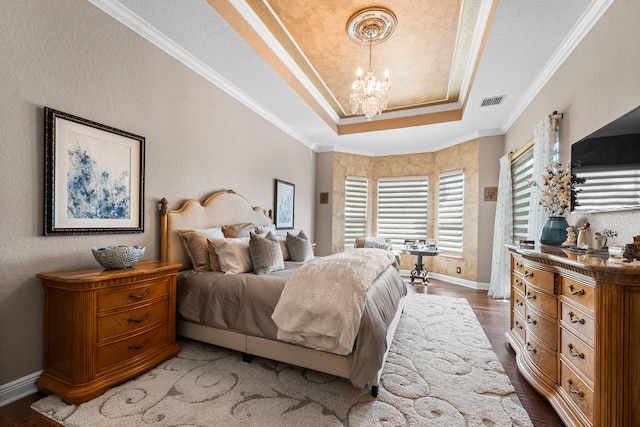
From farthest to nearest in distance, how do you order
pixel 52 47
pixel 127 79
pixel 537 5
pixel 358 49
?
pixel 358 49 < pixel 127 79 < pixel 537 5 < pixel 52 47

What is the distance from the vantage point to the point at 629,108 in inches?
71.1

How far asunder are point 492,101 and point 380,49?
1.92m

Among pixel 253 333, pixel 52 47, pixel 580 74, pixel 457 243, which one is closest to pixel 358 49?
pixel 580 74

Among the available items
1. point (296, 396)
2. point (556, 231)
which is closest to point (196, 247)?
point (296, 396)

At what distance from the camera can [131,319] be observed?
2027mm

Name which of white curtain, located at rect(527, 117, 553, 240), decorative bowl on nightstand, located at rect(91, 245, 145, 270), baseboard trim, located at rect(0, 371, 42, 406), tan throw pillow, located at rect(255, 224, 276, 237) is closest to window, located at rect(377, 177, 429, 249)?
white curtain, located at rect(527, 117, 553, 240)

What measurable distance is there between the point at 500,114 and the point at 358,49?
8.96ft

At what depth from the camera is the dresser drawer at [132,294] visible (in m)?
1.86

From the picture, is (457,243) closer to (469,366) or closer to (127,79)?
(469,366)

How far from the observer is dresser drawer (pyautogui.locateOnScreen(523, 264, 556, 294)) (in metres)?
1.86

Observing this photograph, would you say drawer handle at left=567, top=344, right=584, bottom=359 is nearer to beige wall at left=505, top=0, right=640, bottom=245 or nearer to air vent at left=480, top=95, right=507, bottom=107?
beige wall at left=505, top=0, right=640, bottom=245

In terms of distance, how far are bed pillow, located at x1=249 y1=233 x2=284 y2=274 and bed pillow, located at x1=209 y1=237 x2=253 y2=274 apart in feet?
0.25

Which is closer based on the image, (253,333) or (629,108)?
(629,108)

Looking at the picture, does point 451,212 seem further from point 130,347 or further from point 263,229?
point 130,347
